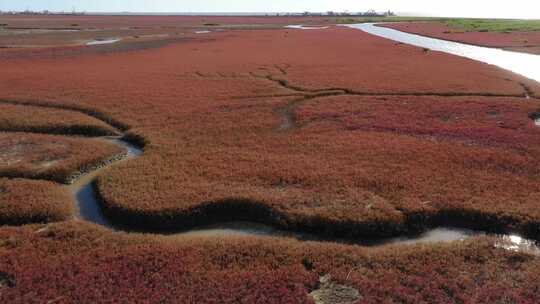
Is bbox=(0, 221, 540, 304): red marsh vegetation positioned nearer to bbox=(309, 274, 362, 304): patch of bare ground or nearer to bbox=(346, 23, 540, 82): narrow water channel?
bbox=(309, 274, 362, 304): patch of bare ground

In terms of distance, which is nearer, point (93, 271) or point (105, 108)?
point (93, 271)

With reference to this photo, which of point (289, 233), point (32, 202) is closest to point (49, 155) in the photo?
point (32, 202)

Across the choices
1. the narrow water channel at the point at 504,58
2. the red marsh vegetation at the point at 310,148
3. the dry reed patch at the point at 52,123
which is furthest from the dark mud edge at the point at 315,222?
the narrow water channel at the point at 504,58

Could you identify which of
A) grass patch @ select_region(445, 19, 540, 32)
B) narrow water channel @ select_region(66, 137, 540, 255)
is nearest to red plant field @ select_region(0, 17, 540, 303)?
narrow water channel @ select_region(66, 137, 540, 255)

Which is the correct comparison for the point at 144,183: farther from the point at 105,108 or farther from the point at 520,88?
the point at 520,88

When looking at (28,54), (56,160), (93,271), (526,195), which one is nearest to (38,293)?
(93,271)
